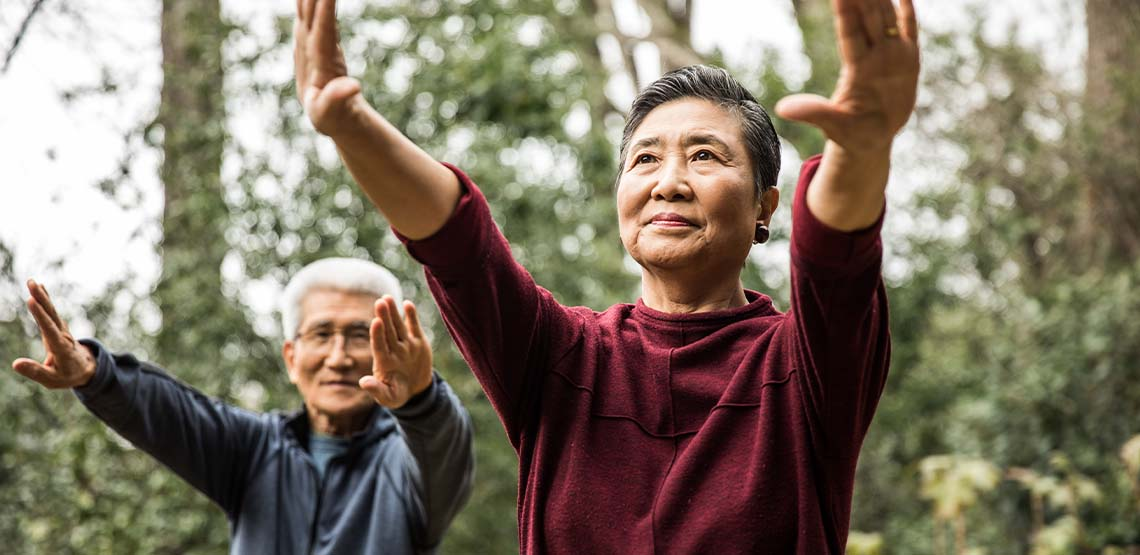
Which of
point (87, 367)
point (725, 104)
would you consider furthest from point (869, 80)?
point (87, 367)

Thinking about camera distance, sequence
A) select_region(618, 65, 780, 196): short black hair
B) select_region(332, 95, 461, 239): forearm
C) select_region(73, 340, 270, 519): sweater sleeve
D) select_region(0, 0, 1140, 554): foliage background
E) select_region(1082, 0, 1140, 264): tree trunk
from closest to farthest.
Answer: select_region(332, 95, 461, 239): forearm → select_region(618, 65, 780, 196): short black hair → select_region(73, 340, 270, 519): sweater sleeve → select_region(0, 0, 1140, 554): foliage background → select_region(1082, 0, 1140, 264): tree trunk

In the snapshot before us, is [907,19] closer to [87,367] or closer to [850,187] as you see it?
[850,187]

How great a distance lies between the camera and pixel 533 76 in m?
6.83

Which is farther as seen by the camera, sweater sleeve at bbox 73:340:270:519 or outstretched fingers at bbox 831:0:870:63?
sweater sleeve at bbox 73:340:270:519

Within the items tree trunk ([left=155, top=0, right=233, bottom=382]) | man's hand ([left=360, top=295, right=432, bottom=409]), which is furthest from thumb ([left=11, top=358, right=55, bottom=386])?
tree trunk ([left=155, top=0, right=233, bottom=382])

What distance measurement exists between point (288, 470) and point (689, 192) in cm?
193

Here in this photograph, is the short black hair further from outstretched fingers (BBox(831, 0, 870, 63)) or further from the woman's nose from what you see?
outstretched fingers (BBox(831, 0, 870, 63))

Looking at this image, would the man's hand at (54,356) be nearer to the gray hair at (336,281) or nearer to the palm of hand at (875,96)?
the gray hair at (336,281)

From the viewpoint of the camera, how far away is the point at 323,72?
1.69m

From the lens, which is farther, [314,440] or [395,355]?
[314,440]

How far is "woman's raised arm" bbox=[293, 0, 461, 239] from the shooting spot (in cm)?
167

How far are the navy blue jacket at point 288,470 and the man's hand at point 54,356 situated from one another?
88mm

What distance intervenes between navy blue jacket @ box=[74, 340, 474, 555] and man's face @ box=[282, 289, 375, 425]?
11cm

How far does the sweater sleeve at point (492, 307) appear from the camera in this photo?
1797 millimetres
